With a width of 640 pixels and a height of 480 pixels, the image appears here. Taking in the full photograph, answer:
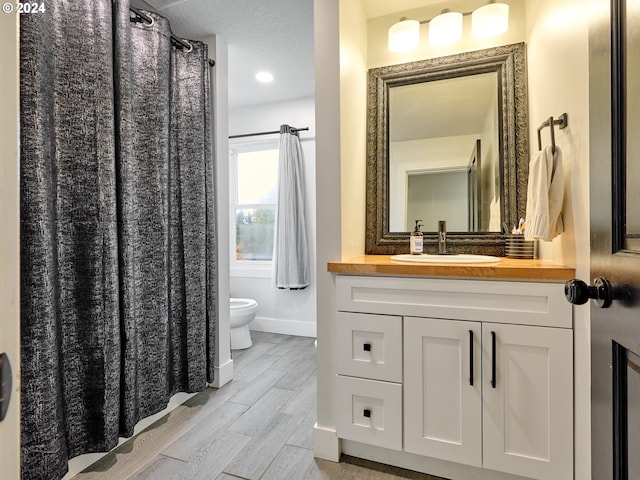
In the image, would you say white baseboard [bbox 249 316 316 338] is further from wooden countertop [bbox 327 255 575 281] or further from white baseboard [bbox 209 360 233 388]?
wooden countertop [bbox 327 255 575 281]

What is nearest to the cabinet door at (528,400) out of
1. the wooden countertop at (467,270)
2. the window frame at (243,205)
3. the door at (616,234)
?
the wooden countertop at (467,270)

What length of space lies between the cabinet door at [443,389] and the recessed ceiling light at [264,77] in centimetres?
248

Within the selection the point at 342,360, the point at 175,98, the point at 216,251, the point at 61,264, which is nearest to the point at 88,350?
the point at 61,264

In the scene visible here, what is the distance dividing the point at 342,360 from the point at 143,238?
3.87 feet

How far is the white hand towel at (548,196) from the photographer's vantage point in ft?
4.17

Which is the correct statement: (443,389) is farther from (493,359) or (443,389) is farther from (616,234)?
(616,234)

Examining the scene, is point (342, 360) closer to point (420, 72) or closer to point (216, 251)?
point (216, 251)

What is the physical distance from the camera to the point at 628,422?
0.61 meters

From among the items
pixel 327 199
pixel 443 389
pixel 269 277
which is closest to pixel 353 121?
pixel 327 199

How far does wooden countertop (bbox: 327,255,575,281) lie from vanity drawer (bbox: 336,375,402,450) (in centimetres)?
48

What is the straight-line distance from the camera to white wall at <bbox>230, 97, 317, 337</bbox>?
134 inches

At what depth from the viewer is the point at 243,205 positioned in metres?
3.87

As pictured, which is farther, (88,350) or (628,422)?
(88,350)

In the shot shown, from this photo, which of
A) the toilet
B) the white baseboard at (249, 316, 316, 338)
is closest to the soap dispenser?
the toilet
